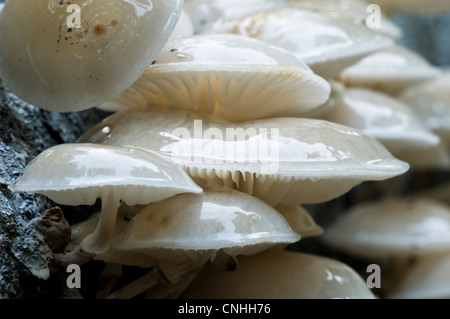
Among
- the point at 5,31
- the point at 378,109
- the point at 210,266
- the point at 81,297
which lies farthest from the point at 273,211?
the point at 378,109

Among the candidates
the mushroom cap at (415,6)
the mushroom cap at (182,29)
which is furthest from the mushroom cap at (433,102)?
the mushroom cap at (182,29)

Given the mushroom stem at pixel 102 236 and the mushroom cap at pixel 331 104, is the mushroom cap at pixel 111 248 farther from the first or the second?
the mushroom cap at pixel 331 104

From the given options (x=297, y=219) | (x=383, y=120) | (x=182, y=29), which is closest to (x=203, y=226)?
(x=297, y=219)

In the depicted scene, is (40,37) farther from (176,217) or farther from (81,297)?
(81,297)

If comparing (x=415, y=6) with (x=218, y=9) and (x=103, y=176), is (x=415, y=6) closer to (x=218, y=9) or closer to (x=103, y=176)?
(x=218, y=9)

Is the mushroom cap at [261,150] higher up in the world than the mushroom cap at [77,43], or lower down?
lower down

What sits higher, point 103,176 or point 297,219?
point 103,176

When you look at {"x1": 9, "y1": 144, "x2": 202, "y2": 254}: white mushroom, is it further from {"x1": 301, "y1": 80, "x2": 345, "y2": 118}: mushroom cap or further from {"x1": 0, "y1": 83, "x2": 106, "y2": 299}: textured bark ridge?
{"x1": 301, "y1": 80, "x2": 345, "y2": 118}: mushroom cap
